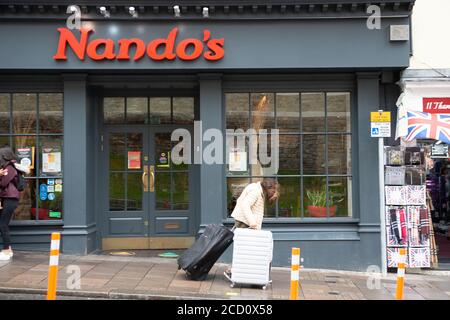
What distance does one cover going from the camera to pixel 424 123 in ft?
33.4

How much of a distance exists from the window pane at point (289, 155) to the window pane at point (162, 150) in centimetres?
237

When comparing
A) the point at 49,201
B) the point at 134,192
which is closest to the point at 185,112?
the point at 134,192

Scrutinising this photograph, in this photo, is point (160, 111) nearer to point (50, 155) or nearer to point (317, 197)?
point (50, 155)

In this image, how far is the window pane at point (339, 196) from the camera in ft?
35.0

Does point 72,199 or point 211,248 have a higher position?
point 72,199

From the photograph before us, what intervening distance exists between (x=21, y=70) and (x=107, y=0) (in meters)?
2.11

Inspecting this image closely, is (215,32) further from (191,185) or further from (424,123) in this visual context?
(424,123)

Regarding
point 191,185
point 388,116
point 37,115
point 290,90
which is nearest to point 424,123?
point 388,116

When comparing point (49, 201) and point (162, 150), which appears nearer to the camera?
point (49, 201)

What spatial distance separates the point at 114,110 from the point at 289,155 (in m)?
3.75

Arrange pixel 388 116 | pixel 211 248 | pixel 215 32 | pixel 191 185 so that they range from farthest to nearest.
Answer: pixel 191 185
pixel 215 32
pixel 388 116
pixel 211 248

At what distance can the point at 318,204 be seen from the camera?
1068 cm

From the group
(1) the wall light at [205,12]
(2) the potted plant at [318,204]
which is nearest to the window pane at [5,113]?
(1) the wall light at [205,12]

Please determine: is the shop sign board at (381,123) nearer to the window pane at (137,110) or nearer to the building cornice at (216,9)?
the building cornice at (216,9)
